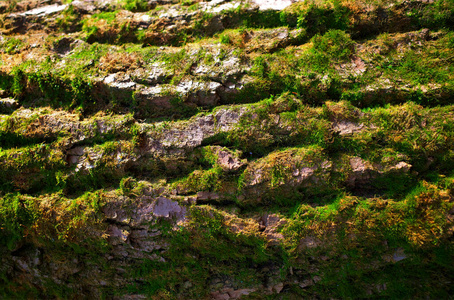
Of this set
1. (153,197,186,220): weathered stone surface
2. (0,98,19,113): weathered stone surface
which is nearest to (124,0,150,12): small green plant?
(0,98,19,113): weathered stone surface

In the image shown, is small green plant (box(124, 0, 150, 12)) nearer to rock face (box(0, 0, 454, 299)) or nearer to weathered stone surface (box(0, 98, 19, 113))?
rock face (box(0, 0, 454, 299))

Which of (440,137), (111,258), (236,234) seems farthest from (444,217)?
(111,258)

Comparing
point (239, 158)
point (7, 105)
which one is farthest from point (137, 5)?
point (239, 158)

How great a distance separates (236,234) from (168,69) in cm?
393

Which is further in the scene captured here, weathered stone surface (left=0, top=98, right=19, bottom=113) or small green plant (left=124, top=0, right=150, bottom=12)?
small green plant (left=124, top=0, right=150, bottom=12)

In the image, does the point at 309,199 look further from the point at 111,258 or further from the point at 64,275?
the point at 64,275

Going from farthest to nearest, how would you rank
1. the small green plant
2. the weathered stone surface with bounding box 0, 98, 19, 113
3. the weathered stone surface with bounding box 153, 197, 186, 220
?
the small green plant → the weathered stone surface with bounding box 0, 98, 19, 113 → the weathered stone surface with bounding box 153, 197, 186, 220

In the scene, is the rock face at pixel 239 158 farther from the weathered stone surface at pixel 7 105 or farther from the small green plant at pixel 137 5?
the small green plant at pixel 137 5

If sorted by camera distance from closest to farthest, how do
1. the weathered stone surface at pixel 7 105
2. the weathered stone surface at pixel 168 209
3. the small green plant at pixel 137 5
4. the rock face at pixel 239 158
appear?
the rock face at pixel 239 158 < the weathered stone surface at pixel 168 209 < the weathered stone surface at pixel 7 105 < the small green plant at pixel 137 5

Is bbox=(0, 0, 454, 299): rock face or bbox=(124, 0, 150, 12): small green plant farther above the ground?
bbox=(124, 0, 150, 12): small green plant

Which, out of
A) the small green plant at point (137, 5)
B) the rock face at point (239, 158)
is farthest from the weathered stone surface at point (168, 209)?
the small green plant at point (137, 5)

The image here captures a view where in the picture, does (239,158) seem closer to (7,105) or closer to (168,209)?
(168,209)

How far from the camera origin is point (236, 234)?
543 cm

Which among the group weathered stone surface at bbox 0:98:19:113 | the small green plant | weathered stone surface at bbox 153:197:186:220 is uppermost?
the small green plant
